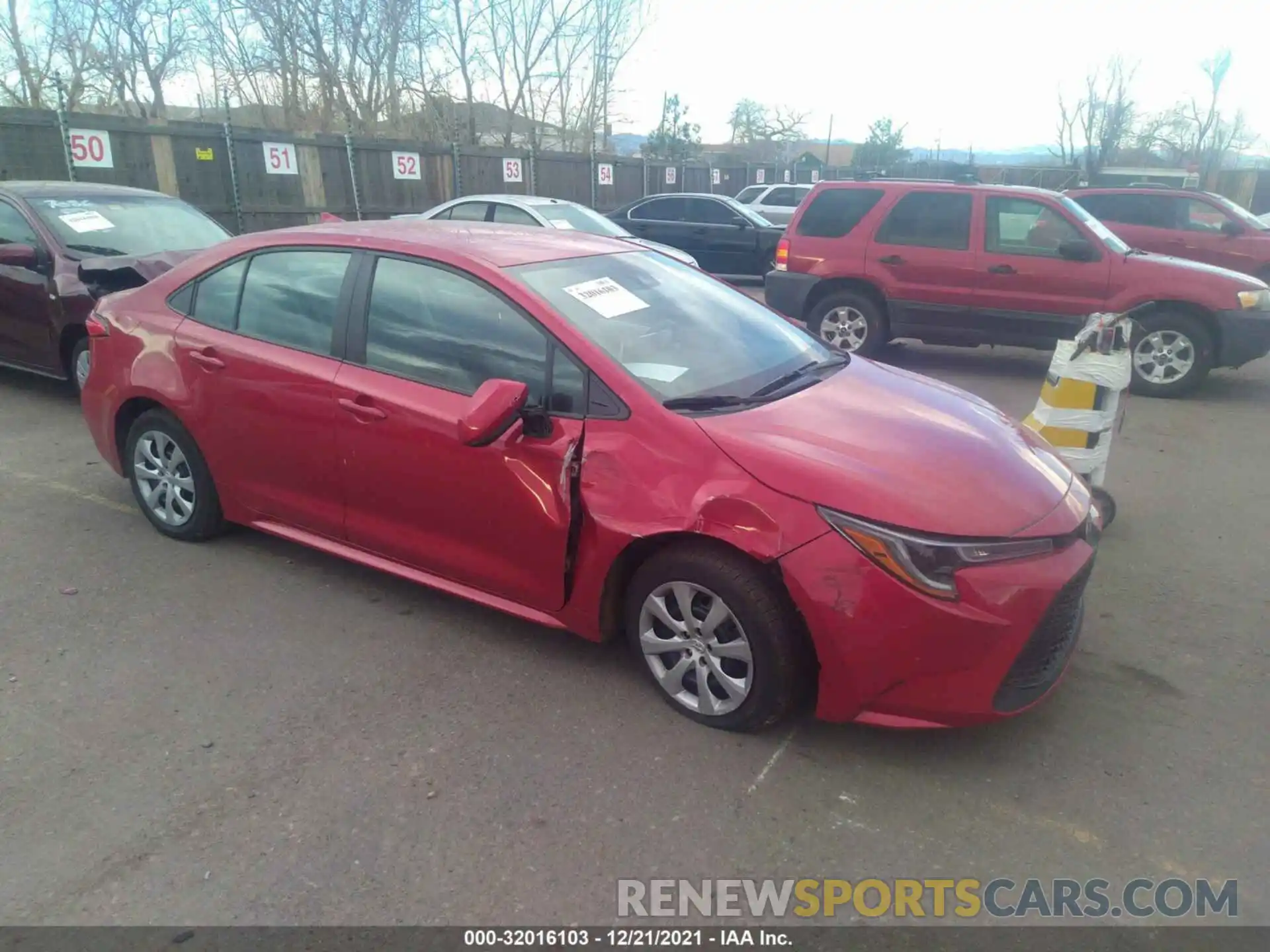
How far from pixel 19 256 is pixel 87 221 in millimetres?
675

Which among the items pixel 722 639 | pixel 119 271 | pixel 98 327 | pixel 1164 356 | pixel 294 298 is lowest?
pixel 1164 356

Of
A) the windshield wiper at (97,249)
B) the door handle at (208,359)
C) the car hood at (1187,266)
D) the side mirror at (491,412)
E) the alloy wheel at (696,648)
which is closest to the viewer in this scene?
the alloy wheel at (696,648)

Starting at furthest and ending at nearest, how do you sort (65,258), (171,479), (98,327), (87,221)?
(87,221) < (65,258) < (98,327) < (171,479)

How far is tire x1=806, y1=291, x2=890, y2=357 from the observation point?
31.7ft

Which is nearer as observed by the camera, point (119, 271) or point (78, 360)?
→ point (119, 271)

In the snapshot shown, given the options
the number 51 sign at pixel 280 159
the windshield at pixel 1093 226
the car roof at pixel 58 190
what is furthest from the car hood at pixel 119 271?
the number 51 sign at pixel 280 159

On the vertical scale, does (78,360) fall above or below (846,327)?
above

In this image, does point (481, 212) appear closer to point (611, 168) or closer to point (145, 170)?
point (145, 170)

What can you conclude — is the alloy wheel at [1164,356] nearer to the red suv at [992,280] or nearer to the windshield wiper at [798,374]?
the red suv at [992,280]

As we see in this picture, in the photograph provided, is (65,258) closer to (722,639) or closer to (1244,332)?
(722,639)

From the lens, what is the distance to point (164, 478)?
4699 mm

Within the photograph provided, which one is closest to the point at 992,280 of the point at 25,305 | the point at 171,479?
the point at 171,479

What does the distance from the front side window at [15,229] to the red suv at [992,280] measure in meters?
6.88

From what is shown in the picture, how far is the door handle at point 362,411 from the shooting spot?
3734 mm
